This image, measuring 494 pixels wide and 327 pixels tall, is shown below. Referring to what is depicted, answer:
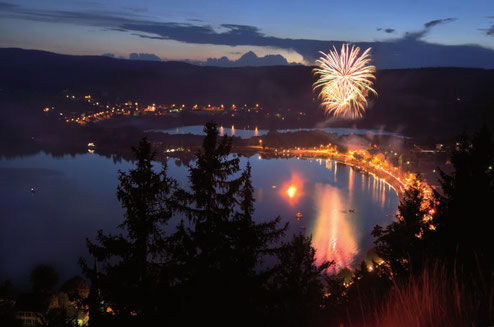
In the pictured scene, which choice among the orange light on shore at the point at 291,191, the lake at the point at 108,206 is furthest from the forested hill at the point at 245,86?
the orange light on shore at the point at 291,191

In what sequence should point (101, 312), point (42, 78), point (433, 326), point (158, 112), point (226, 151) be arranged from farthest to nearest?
point (42, 78) → point (158, 112) → point (226, 151) → point (101, 312) → point (433, 326)

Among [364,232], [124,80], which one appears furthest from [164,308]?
[124,80]

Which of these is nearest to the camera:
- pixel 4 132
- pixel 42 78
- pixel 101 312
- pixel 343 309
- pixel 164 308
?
pixel 343 309

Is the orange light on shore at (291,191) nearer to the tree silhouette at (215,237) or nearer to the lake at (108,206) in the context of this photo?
the lake at (108,206)

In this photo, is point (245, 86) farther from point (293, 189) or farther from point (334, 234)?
point (334, 234)

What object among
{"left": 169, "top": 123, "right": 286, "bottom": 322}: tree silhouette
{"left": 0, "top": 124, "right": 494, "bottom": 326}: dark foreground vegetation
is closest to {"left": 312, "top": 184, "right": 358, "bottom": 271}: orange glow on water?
{"left": 0, "top": 124, "right": 494, "bottom": 326}: dark foreground vegetation

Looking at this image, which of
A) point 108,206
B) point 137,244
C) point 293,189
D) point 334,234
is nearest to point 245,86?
point 293,189

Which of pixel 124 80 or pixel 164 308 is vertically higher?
pixel 124 80

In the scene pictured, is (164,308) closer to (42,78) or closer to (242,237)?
(242,237)
